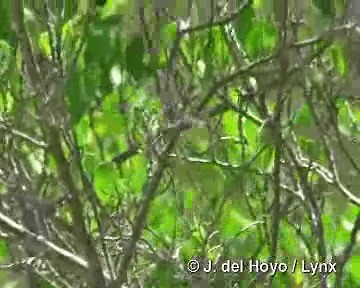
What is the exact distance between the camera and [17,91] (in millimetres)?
1315

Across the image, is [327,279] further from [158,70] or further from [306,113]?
[158,70]

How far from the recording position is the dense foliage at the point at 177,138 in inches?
44.1

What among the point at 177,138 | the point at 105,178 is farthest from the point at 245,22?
the point at 105,178

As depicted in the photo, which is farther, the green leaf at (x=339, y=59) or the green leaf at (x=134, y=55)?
the green leaf at (x=339, y=59)

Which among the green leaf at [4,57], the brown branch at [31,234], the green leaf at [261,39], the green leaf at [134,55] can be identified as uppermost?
the green leaf at [261,39]

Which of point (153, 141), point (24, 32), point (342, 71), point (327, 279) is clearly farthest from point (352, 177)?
point (24, 32)

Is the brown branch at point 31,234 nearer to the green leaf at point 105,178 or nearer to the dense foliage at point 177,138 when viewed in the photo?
the dense foliage at point 177,138

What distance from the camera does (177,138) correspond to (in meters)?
1.17

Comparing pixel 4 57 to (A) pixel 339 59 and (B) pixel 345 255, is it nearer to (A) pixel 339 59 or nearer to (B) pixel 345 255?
(A) pixel 339 59

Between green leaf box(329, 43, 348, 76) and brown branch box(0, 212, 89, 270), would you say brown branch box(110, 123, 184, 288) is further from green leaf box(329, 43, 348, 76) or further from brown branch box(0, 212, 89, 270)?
green leaf box(329, 43, 348, 76)

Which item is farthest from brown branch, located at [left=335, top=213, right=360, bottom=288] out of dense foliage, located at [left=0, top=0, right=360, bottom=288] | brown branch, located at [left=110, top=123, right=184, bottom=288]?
brown branch, located at [left=110, top=123, right=184, bottom=288]

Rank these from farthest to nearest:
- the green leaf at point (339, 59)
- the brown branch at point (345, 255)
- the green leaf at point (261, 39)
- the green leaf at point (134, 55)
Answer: the brown branch at point (345, 255)
the green leaf at point (339, 59)
the green leaf at point (261, 39)
the green leaf at point (134, 55)

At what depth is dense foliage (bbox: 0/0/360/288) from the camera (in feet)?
3.67

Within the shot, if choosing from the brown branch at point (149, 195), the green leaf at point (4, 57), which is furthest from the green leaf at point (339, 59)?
the green leaf at point (4, 57)
